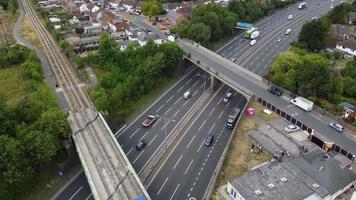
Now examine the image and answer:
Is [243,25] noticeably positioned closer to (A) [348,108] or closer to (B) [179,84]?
(B) [179,84]

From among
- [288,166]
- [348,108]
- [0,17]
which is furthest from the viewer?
[0,17]

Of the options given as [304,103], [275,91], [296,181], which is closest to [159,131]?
[275,91]

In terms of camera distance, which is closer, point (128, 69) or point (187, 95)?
point (187, 95)

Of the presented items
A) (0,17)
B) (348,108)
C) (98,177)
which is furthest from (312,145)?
(0,17)

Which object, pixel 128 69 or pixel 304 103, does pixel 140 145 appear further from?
pixel 304 103

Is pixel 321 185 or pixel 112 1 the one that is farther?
pixel 112 1

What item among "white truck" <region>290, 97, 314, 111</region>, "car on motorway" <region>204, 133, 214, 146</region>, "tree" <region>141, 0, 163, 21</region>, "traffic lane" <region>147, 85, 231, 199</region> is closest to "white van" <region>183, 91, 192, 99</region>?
"traffic lane" <region>147, 85, 231, 199</region>
